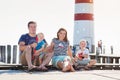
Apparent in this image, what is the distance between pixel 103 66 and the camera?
44.2 ft

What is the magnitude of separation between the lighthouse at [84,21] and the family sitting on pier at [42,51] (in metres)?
14.4

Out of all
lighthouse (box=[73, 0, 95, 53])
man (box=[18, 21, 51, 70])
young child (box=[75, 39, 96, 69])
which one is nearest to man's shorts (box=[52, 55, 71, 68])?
man (box=[18, 21, 51, 70])

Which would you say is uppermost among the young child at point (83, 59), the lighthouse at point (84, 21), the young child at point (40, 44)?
the lighthouse at point (84, 21)

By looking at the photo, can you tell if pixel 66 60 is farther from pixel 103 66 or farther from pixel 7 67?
pixel 103 66

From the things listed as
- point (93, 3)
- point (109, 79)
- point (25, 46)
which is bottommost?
point (109, 79)

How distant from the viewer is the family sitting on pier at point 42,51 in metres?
10.8

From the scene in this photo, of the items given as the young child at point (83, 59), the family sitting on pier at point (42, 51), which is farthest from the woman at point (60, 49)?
the young child at point (83, 59)

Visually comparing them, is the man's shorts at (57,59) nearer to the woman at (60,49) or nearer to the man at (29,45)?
the woman at (60,49)

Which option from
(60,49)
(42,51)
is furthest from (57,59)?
(42,51)

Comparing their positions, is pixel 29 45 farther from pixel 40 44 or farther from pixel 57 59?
pixel 57 59

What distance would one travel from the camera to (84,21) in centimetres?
2616

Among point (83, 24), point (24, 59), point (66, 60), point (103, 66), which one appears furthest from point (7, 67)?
point (83, 24)

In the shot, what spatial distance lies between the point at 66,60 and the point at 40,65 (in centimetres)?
66

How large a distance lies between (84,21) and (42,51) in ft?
50.0
